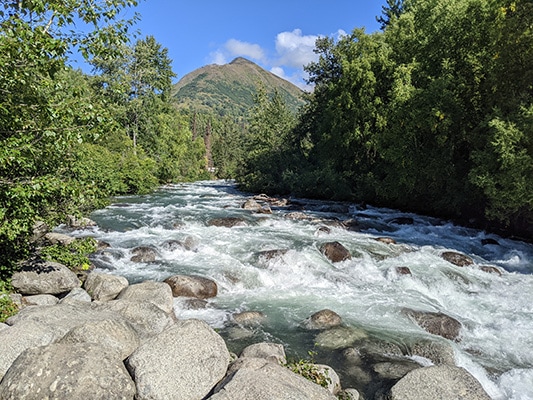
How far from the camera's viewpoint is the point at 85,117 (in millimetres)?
6188

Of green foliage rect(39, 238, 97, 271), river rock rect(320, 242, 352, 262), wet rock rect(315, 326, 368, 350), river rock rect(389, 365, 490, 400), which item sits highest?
green foliage rect(39, 238, 97, 271)

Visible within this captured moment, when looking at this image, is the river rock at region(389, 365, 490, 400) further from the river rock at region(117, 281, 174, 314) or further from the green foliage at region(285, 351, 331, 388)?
the river rock at region(117, 281, 174, 314)

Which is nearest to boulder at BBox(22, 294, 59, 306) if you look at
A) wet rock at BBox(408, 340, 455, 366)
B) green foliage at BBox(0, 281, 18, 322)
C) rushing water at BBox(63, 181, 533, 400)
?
green foliage at BBox(0, 281, 18, 322)

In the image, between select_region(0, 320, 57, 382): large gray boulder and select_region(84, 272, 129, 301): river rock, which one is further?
select_region(84, 272, 129, 301): river rock

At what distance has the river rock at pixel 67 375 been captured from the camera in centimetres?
418

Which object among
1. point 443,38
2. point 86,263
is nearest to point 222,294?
point 86,263

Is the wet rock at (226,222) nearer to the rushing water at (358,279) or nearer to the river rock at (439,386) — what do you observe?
the rushing water at (358,279)

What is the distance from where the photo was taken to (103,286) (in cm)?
921

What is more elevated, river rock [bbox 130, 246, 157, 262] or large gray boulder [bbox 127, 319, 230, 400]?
large gray boulder [bbox 127, 319, 230, 400]

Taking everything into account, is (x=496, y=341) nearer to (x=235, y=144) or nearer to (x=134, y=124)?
(x=134, y=124)

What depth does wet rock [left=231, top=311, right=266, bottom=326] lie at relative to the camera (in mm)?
8816

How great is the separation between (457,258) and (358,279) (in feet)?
15.6

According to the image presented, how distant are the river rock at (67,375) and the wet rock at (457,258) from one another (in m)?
12.9

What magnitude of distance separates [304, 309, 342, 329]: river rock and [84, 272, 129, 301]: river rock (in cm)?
497
